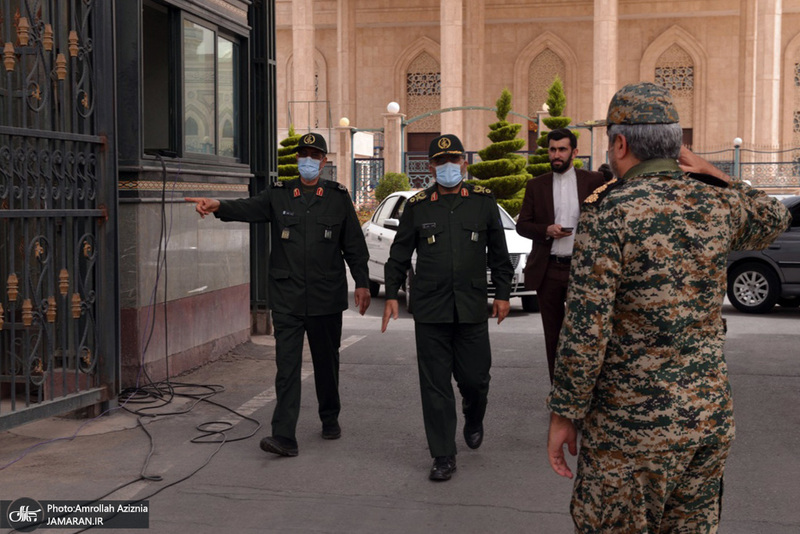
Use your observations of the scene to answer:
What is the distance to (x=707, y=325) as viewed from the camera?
126 inches

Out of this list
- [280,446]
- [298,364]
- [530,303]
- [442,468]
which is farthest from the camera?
[530,303]

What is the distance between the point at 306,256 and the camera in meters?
6.84

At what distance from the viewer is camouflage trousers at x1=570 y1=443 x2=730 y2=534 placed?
3.15 metres

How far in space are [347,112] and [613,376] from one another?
41.4 m

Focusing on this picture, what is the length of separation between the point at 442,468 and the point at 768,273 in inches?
381

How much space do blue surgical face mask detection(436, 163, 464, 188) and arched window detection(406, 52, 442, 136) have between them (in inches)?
1552

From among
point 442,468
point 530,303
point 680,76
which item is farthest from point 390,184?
point 442,468

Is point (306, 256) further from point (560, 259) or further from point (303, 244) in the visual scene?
point (560, 259)

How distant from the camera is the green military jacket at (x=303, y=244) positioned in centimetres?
682

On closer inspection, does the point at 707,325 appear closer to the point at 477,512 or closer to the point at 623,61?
the point at 477,512

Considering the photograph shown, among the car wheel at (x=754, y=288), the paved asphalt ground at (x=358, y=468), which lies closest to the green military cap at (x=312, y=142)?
the paved asphalt ground at (x=358, y=468)

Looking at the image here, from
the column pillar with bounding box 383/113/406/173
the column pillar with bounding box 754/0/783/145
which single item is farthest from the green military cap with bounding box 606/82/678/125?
the column pillar with bounding box 754/0/783/145

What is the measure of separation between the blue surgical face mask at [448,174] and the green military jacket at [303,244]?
0.77m

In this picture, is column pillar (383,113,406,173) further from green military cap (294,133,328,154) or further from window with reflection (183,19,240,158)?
green military cap (294,133,328,154)
